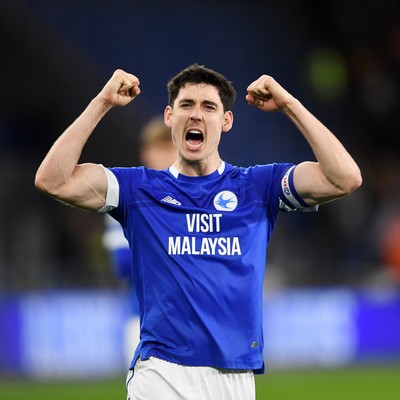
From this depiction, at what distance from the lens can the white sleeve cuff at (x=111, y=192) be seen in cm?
533

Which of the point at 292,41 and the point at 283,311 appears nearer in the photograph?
the point at 283,311

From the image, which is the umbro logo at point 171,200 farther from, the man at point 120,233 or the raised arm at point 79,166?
the man at point 120,233

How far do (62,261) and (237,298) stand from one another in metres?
10.7

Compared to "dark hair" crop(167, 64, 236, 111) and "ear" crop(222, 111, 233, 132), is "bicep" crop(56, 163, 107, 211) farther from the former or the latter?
"ear" crop(222, 111, 233, 132)

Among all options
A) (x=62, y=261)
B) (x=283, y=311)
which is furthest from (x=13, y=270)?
(x=283, y=311)

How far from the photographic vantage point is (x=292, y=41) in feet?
67.1

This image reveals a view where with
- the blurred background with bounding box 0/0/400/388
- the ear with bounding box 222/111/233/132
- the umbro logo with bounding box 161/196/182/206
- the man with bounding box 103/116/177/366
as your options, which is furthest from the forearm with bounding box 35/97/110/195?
the blurred background with bounding box 0/0/400/388

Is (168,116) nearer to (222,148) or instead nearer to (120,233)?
(120,233)

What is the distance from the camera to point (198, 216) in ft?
17.4

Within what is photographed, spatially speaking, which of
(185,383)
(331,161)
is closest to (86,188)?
(185,383)

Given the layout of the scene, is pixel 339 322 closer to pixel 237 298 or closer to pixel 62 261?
pixel 62 261

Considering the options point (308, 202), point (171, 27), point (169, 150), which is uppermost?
point (171, 27)

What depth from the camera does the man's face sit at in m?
5.32

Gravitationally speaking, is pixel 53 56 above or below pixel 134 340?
above
